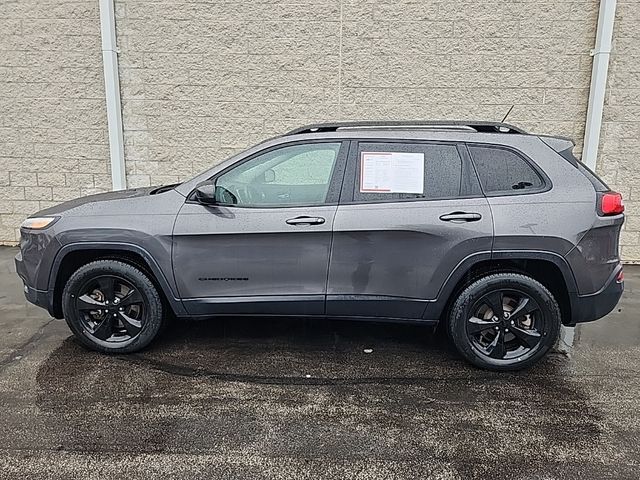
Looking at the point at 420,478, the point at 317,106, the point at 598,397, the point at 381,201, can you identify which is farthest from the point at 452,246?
the point at 317,106

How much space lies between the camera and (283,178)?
162 inches

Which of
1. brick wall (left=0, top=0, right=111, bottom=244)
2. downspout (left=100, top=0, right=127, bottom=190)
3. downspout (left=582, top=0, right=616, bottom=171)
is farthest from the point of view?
brick wall (left=0, top=0, right=111, bottom=244)

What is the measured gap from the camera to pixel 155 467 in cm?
284

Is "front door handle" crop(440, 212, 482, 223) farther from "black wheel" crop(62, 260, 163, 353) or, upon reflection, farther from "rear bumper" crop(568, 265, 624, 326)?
"black wheel" crop(62, 260, 163, 353)

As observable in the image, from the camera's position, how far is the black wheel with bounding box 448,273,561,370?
388 centimetres

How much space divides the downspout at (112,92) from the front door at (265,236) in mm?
3837

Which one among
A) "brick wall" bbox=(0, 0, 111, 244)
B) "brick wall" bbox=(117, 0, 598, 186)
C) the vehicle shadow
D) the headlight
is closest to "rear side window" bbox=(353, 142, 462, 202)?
the vehicle shadow

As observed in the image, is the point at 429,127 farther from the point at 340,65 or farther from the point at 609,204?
the point at 340,65

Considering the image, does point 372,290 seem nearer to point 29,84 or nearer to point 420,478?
point 420,478

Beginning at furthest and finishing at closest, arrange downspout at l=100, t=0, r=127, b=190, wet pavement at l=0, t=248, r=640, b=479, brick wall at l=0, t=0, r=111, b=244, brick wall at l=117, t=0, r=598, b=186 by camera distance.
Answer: brick wall at l=0, t=0, r=111, b=244 < downspout at l=100, t=0, r=127, b=190 < brick wall at l=117, t=0, r=598, b=186 < wet pavement at l=0, t=248, r=640, b=479

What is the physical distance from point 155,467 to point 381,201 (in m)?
2.26

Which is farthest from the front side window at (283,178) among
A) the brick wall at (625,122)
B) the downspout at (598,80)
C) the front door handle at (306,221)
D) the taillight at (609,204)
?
the brick wall at (625,122)

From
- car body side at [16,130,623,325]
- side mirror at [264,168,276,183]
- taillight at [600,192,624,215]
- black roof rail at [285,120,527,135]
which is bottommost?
car body side at [16,130,623,325]

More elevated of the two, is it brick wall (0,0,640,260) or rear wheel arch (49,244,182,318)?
brick wall (0,0,640,260)
